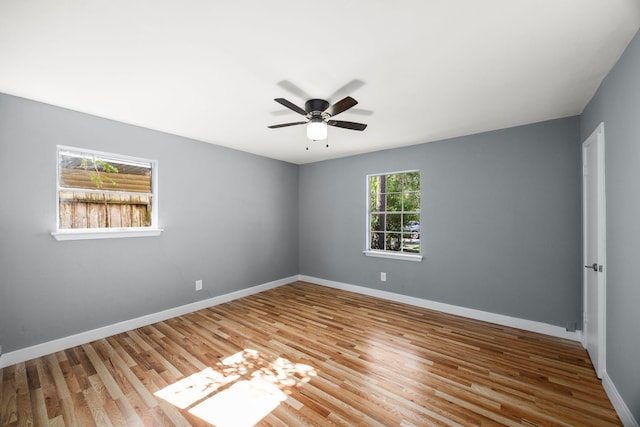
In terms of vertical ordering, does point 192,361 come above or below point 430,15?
below

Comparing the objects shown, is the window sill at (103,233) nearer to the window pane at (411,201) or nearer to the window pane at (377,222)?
the window pane at (377,222)

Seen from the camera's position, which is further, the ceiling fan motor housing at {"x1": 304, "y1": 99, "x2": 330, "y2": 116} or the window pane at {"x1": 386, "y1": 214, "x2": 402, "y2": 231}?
the window pane at {"x1": 386, "y1": 214, "x2": 402, "y2": 231}

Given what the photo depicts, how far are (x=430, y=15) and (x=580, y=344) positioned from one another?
3.61m

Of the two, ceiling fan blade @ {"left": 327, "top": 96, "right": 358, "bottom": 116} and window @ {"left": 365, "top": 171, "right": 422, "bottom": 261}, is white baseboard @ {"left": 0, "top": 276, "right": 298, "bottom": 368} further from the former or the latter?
ceiling fan blade @ {"left": 327, "top": 96, "right": 358, "bottom": 116}

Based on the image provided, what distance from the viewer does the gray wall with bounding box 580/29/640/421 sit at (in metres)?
1.65

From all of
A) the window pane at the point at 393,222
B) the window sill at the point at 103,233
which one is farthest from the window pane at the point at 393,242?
the window sill at the point at 103,233

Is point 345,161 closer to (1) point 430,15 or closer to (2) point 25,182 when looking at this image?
(1) point 430,15

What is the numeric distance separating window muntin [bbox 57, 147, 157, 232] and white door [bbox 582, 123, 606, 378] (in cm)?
465

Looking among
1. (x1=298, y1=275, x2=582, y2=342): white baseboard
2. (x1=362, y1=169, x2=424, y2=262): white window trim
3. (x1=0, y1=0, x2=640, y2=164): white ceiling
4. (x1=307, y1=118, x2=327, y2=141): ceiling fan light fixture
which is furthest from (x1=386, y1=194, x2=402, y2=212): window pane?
(x1=307, y1=118, x2=327, y2=141): ceiling fan light fixture

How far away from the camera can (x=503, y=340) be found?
9.83 ft

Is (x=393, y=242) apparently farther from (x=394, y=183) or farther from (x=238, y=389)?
(x=238, y=389)

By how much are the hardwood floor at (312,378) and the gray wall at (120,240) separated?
0.41 m

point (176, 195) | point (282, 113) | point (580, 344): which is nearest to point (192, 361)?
point (176, 195)

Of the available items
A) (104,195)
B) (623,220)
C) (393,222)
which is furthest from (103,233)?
(623,220)
